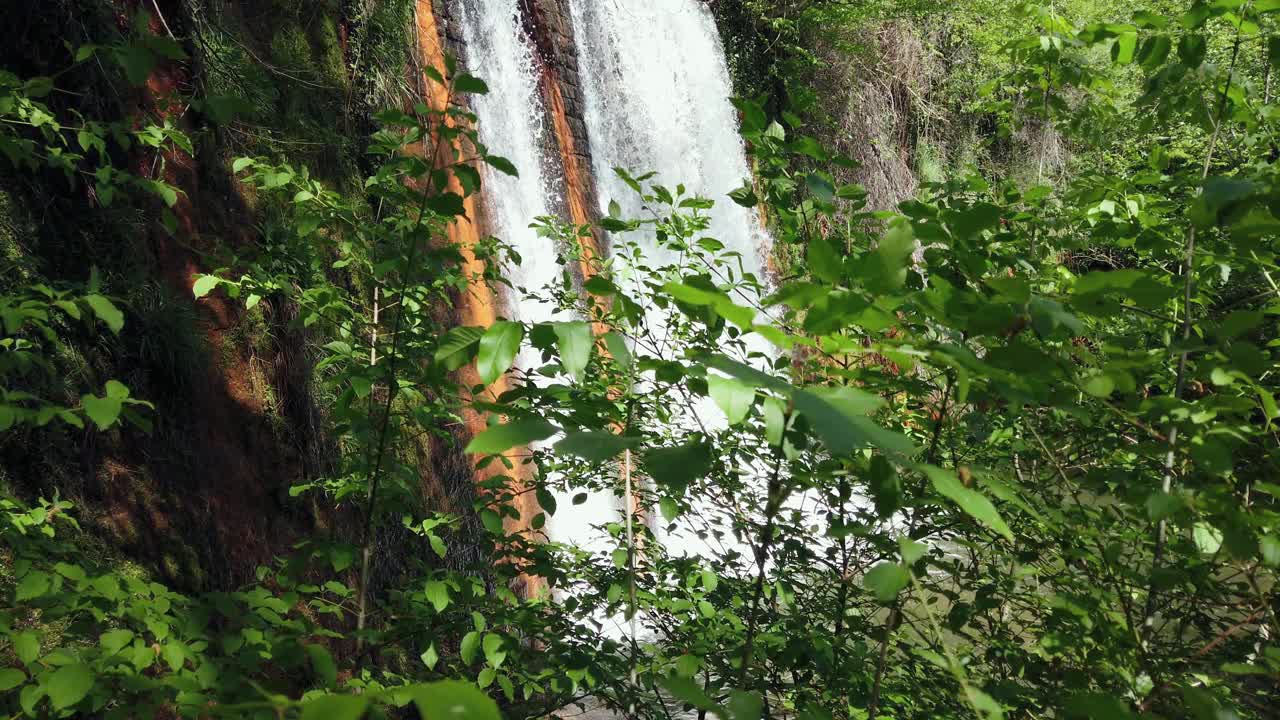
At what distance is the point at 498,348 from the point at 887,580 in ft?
1.50

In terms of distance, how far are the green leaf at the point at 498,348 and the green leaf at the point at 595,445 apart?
0.23m

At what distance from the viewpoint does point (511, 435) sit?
68 centimetres

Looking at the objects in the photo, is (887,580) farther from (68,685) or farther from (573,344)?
(68,685)

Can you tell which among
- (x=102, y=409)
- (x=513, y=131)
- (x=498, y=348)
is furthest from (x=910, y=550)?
(x=513, y=131)

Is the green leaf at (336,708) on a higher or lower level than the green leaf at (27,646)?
lower

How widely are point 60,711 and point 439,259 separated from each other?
1.17m

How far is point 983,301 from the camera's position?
0.99 m

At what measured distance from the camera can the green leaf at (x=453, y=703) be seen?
1.46 feet

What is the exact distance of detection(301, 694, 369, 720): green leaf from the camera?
475 mm

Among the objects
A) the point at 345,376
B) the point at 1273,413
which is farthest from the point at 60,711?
the point at 1273,413

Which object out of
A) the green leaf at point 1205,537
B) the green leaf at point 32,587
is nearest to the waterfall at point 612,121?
the green leaf at point 32,587

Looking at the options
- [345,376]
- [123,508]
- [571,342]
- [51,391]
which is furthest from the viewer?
[123,508]

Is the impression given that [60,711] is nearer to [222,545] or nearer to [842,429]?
[842,429]

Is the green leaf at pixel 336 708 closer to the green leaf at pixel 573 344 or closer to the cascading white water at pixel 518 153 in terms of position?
the green leaf at pixel 573 344
